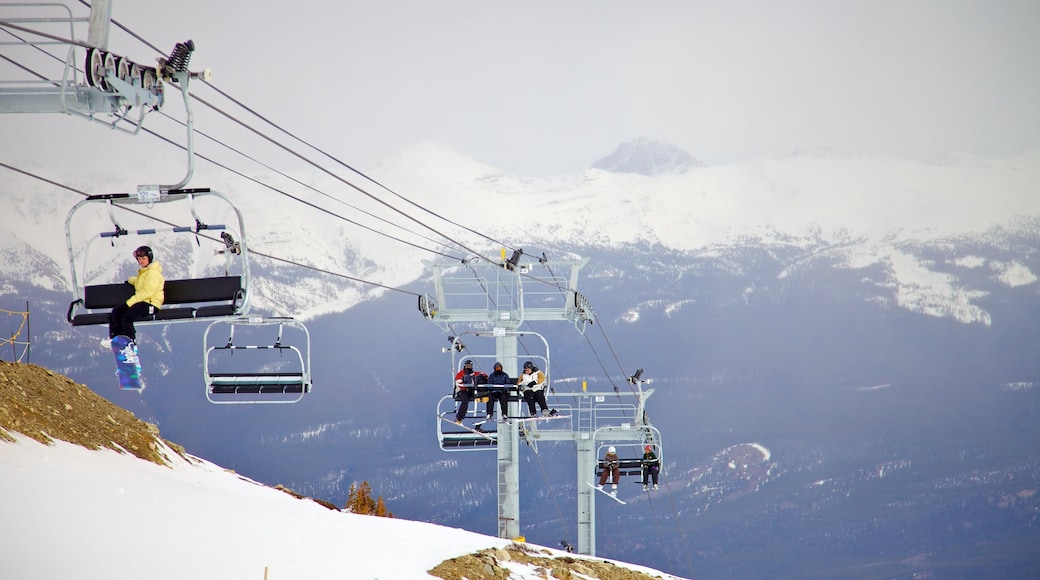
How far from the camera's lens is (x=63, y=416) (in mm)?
21250

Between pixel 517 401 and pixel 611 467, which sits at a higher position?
pixel 517 401

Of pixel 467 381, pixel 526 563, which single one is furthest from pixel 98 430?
pixel 526 563

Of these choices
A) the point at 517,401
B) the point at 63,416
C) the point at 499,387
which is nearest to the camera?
the point at 63,416

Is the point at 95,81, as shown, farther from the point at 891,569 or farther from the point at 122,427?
the point at 891,569

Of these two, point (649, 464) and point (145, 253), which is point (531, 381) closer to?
point (649, 464)

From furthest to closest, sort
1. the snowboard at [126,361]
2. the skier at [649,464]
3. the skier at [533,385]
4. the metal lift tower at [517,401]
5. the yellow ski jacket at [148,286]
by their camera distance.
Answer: the skier at [649,464] → the metal lift tower at [517,401] → the skier at [533,385] → the yellow ski jacket at [148,286] → the snowboard at [126,361]

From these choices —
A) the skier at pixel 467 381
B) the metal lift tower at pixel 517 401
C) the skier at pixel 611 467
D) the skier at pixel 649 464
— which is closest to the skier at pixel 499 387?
the skier at pixel 467 381

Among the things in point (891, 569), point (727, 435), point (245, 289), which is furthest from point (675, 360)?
point (245, 289)

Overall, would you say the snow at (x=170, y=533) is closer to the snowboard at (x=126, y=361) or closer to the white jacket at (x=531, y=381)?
the snowboard at (x=126, y=361)

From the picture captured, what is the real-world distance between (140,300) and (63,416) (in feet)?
27.8

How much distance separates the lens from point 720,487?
123 m

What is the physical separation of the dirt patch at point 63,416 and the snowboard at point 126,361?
4.92 m

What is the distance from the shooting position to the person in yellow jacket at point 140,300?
14031mm

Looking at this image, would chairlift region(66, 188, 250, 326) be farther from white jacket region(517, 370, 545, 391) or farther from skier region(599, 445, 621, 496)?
skier region(599, 445, 621, 496)
